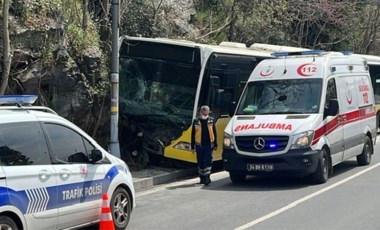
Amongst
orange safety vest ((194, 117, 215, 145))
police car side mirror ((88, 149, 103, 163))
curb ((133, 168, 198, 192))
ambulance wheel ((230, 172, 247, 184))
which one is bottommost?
curb ((133, 168, 198, 192))

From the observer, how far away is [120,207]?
26.8 ft

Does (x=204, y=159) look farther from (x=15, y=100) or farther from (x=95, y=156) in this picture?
(x=15, y=100)

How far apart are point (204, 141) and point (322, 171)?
96.7 inches

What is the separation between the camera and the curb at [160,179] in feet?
40.9

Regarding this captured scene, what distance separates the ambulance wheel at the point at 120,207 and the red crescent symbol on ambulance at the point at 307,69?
5752 millimetres

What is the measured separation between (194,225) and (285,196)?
2.71m

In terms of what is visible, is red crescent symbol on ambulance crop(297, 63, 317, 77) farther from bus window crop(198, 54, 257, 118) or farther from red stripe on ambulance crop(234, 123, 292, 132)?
bus window crop(198, 54, 257, 118)

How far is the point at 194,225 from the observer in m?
8.48

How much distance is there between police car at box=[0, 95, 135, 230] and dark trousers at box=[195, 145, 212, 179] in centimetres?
436

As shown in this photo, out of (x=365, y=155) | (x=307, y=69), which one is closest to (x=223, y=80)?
(x=307, y=69)

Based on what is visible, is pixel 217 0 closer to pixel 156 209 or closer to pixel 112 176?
pixel 156 209

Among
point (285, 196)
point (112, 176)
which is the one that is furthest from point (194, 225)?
point (285, 196)

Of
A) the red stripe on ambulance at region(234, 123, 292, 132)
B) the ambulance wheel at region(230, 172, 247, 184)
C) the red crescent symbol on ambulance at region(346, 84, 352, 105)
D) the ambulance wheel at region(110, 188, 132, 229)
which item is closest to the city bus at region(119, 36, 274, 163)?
the ambulance wheel at region(230, 172, 247, 184)

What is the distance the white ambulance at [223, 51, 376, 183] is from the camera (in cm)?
1142
